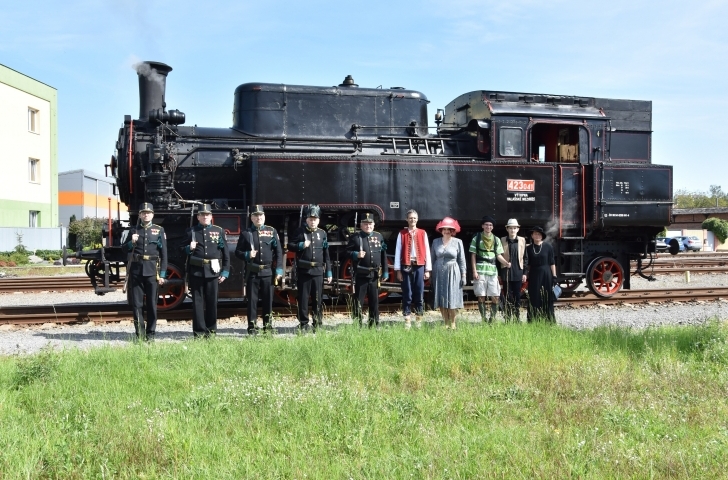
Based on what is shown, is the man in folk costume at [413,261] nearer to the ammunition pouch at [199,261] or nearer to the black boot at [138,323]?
the ammunition pouch at [199,261]

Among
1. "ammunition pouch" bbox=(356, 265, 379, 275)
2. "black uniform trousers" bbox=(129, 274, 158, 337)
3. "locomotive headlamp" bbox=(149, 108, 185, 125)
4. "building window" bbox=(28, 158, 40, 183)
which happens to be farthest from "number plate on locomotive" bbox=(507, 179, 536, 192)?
"building window" bbox=(28, 158, 40, 183)

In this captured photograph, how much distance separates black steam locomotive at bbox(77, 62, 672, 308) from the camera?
1034cm

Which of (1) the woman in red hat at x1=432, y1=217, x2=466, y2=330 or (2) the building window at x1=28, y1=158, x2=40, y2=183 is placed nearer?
(1) the woman in red hat at x1=432, y1=217, x2=466, y2=330

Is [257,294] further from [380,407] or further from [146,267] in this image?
[380,407]

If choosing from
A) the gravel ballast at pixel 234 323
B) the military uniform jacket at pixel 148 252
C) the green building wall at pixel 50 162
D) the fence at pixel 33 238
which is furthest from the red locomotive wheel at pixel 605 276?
the green building wall at pixel 50 162

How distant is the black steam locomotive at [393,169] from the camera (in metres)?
10.3

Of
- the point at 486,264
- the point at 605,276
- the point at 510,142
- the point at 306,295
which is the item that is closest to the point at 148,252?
the point at 306,295

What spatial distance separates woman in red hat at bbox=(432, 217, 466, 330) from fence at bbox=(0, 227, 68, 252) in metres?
29.0

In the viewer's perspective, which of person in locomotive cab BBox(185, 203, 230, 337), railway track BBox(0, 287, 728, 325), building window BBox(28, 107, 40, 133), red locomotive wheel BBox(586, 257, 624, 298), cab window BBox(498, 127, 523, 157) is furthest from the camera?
building window BBox(28, 107, 40, 133)

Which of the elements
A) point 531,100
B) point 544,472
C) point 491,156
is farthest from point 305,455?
point 531,100

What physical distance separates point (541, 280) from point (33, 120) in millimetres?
33210

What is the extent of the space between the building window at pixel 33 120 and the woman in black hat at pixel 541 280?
1282 inches

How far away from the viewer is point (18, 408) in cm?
488

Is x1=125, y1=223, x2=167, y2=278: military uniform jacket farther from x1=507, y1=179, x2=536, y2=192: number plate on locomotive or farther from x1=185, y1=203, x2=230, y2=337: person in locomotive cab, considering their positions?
x1=507, y1=179, x2=536, y2=192: number plate on locomotive
